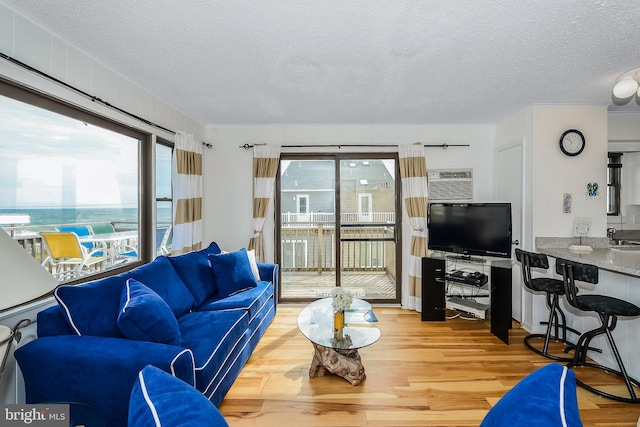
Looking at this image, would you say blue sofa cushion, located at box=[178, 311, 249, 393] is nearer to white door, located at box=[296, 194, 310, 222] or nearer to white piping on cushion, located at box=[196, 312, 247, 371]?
white piping on cushion, located at box=[196, 312, 247, 371]

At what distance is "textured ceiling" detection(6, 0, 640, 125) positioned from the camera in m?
1.71

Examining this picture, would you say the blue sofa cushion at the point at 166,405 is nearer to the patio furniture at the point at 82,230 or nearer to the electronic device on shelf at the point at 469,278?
the patio furniture at the point at 82,230

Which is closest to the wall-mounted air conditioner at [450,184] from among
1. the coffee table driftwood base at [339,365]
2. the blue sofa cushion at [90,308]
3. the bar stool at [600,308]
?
the bar stool at [600,308]

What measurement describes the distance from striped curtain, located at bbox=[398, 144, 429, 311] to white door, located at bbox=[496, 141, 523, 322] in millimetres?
998

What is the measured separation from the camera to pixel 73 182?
2357mm

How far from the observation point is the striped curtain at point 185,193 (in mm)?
3375

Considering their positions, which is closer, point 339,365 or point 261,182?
point 339,365

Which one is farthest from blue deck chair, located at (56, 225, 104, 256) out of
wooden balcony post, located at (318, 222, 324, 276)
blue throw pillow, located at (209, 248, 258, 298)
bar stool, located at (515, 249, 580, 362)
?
bar stool, located at (515, 249, 580, 362)

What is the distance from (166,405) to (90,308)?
1498 millimetres

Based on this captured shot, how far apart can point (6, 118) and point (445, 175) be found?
4338mm

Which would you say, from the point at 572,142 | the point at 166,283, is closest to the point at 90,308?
the point at 166,283

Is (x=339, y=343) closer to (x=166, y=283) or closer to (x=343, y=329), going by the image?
(x=343, y=329)

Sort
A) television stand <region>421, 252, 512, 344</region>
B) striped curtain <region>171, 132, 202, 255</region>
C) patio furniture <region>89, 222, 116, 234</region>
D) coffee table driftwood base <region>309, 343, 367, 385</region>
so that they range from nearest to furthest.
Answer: coffee table driftwood base <region>309, 343, 367, 385</region> → patio furniture <region>89, 222, 116, 234</region> → television stand <region>421, 252, 512, 344</region> → striped curtain <region>171, 132, 202, 255</region>

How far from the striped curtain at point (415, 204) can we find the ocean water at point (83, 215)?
3.11 m
